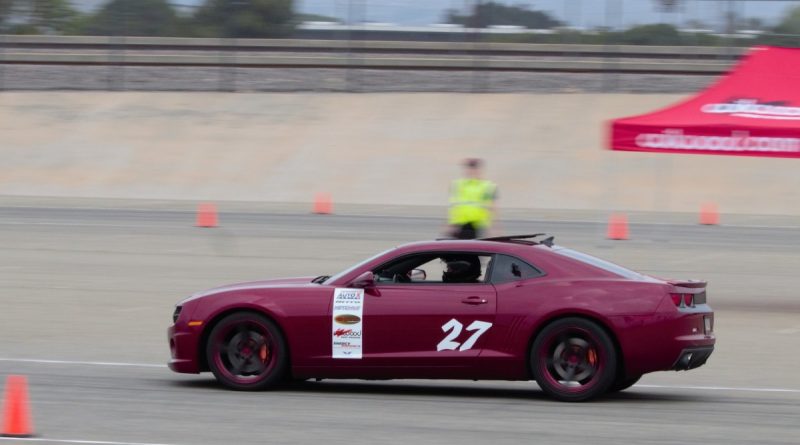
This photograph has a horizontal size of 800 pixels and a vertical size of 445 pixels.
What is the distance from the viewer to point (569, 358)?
909 centimetres

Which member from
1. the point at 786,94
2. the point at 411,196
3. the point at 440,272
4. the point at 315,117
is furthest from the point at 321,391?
the point at 315,117

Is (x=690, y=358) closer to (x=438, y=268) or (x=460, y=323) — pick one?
(x=460, y=323)

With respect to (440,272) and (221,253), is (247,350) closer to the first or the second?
(440,272)

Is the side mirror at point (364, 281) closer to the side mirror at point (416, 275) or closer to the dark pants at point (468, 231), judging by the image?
the side mirror at point (416, 275)

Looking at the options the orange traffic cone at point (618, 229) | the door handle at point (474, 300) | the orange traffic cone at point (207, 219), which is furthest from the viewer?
the orange traffic cone at point (207, 219)

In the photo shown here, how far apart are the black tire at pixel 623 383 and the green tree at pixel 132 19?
3201cm

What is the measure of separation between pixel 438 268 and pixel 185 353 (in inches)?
80.4

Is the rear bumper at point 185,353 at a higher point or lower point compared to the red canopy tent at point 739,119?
lower

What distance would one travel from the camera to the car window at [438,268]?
949 cm

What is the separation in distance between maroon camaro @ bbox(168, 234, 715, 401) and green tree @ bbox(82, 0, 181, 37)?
31.0 metres

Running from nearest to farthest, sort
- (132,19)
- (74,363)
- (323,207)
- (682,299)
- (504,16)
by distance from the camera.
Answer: (682,299) → (74,363) → (323,207) → (504,16) → (132,19)

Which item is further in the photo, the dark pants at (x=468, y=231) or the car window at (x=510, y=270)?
the dark pants at (x=468, y=231)

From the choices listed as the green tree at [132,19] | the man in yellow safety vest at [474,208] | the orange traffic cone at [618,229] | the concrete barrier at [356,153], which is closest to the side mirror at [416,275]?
the man in yellow safety vest at [474,208]

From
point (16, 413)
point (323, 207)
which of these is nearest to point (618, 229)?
point (323, 207)
